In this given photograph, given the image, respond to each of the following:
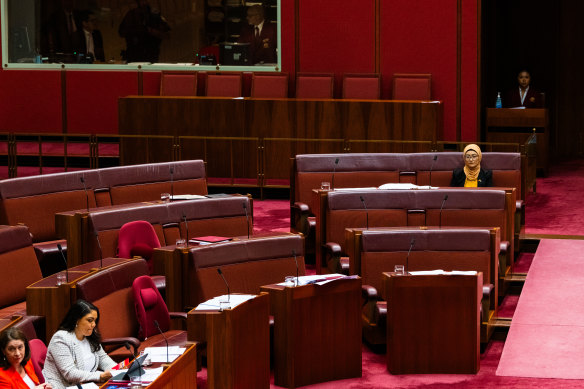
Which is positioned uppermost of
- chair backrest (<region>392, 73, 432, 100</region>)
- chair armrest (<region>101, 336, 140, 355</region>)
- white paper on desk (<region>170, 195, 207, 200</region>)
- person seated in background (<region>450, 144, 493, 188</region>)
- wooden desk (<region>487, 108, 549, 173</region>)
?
chair backrest (<region>392, 73, 432, 100</region>)

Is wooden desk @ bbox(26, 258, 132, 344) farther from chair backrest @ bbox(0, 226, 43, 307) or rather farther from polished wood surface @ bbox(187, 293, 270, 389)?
chair backrest @ bbox(0, 226, 43, 307)

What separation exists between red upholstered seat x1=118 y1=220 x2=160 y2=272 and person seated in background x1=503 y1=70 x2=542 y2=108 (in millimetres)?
6210

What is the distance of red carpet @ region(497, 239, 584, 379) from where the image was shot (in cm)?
629

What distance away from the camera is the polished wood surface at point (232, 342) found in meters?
5.56

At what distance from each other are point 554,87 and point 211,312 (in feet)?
27.5

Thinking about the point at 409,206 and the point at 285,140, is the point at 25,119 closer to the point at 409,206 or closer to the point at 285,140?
the point at 285,140

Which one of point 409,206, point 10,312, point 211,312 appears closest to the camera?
point 211,312

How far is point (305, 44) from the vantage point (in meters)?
12.1

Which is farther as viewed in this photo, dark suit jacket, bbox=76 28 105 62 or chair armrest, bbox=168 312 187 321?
dark suit jacket, bbox=76 28 105 62

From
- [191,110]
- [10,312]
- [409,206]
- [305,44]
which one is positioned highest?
[305,44]

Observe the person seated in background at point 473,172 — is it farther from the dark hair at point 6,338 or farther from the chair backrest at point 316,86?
the dark hair at point 6,338

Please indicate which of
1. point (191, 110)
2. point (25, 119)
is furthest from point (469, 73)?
point (25, 119)

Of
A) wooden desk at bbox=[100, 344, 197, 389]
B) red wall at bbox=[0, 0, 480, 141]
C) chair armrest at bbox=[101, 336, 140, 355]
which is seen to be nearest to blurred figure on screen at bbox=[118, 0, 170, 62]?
red wall at bbox=[0, 0, 480, 141]

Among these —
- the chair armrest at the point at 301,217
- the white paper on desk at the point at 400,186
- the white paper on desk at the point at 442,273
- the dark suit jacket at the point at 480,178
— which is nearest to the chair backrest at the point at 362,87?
the dark suit jacket at the point at 480,178
